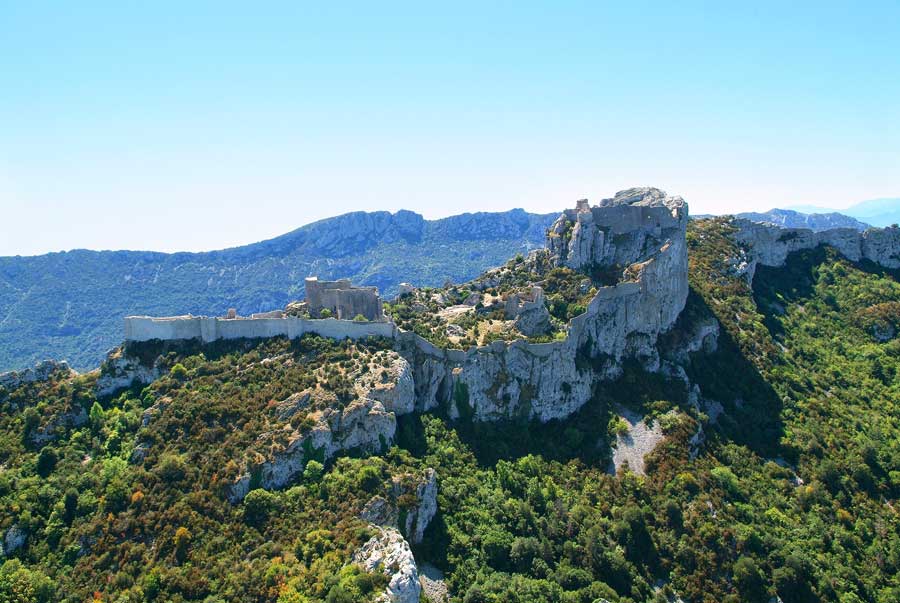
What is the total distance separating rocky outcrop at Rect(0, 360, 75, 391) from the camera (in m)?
69.9

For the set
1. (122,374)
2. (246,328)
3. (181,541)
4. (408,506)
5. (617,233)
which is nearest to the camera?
(181,541)

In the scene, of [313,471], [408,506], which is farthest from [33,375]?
[408,506]

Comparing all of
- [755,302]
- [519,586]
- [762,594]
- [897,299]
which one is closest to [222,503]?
[519,586]

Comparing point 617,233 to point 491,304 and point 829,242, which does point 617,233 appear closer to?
point 491,304

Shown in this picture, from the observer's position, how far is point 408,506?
55906mm

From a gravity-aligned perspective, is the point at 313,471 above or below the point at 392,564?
above

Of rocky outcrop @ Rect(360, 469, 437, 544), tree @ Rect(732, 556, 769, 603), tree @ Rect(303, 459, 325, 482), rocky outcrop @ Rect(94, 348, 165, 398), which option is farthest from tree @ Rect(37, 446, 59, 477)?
tree @ Rect(732, 556, 769, 603)

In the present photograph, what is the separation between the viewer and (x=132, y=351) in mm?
71875

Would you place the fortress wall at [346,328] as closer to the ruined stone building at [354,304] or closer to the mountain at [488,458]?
the mountain at [488,458]

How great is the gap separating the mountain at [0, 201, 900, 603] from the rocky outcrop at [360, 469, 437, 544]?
0.20m

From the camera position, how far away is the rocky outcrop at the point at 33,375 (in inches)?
2751

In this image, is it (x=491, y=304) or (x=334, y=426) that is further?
(x=491, y=304)

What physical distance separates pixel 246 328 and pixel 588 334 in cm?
3884

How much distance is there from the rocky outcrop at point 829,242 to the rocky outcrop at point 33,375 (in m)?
104
